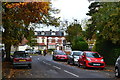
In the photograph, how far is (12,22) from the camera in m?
16.5

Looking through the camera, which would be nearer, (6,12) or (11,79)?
Result: (11,79)

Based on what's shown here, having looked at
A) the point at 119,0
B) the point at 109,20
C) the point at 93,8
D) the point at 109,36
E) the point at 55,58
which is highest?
the point at 93,8

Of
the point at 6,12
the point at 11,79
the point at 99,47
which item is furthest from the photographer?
the point at 99,47

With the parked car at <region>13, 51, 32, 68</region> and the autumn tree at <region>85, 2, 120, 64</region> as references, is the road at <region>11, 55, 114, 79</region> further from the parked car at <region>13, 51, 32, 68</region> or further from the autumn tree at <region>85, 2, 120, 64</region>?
the autumn tree at <region>85, 2, 120, 64</region>

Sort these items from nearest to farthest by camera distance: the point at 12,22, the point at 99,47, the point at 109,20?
the point at 12,22
the point at 109,20
the point at 99,47

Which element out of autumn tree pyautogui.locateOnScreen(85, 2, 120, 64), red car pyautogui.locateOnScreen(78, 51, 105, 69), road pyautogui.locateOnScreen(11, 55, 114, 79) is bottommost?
road pyautogui.locateOnScreen(11, 55, 114, 79)

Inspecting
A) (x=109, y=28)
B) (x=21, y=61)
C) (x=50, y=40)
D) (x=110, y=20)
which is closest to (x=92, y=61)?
(x=109, y=28)

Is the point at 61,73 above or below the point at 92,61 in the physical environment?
below

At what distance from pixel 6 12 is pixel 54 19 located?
30.1 feet

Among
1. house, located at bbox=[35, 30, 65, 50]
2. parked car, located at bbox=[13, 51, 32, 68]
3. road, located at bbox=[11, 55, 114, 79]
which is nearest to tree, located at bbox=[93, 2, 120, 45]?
road, located at bbox=[11, 55, 114, 79]

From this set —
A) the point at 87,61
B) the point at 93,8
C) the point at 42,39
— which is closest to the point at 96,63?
the point at 87,61

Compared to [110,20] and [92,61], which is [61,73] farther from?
[110,20]

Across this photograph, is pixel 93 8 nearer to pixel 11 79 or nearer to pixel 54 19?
pixel 54 19

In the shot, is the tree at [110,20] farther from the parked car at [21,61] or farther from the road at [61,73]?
the parked car at [21,61]
